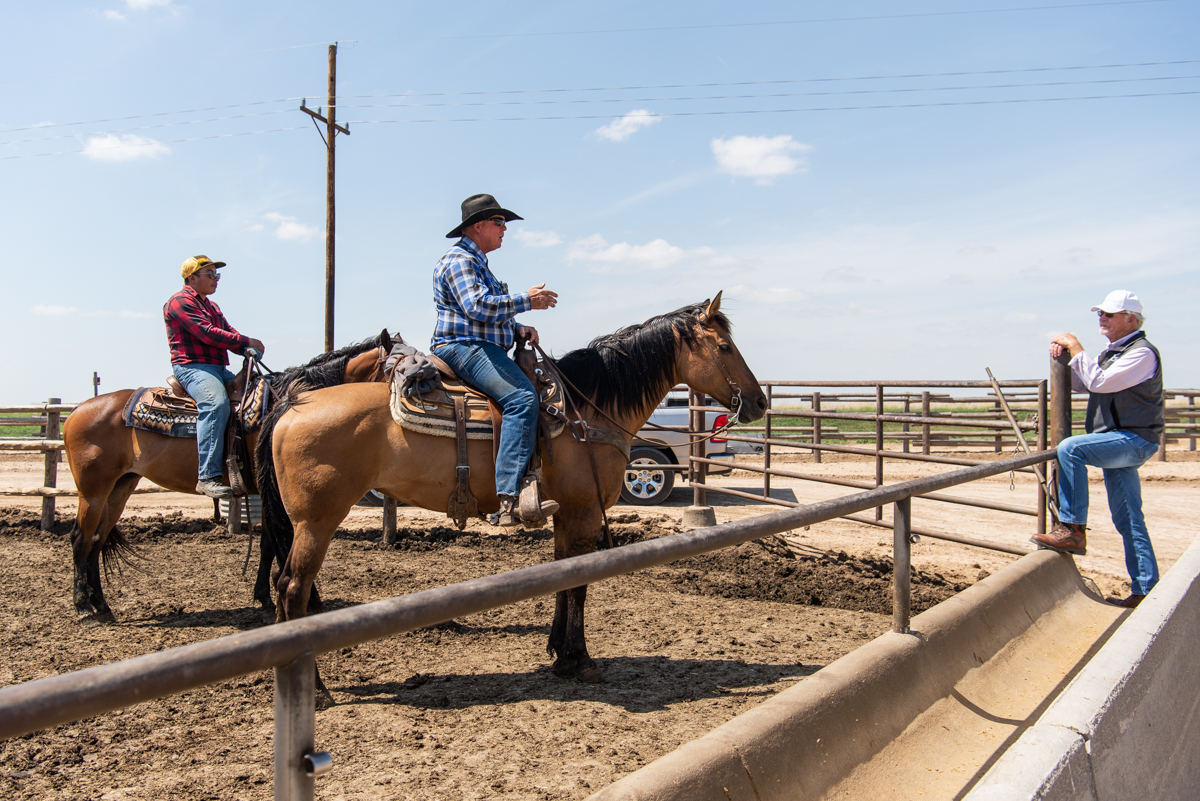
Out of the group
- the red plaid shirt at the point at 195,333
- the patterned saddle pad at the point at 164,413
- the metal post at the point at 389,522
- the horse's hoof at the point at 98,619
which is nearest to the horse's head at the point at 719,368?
the patterned saddle pad at the point at 164,413

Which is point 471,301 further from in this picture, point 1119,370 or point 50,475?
point 50,475

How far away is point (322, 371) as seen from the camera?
5.33 m

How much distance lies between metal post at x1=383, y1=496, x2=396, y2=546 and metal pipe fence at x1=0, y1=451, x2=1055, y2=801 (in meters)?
6.57

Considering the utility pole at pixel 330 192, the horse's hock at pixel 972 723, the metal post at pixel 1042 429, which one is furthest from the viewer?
the utility pole at pixel 330 192

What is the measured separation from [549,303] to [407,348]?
110 cm

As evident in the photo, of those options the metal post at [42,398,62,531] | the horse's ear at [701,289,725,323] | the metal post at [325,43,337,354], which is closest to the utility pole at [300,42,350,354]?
the metal post at [325,43,337,354]

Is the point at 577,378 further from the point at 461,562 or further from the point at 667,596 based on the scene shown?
the point at 461,562

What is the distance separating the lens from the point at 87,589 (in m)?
5.41

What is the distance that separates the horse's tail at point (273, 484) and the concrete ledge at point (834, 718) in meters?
3.14

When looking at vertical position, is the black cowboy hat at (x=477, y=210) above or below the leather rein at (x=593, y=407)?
above

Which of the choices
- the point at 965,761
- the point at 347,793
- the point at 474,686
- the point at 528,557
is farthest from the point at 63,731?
the point at 528,557

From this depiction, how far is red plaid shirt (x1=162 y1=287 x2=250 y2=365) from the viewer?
5473 millimetres

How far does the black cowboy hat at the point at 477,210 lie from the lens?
438 centimetres

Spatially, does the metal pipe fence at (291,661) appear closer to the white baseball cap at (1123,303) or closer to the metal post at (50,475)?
the white baseball cap at (1123,303)
